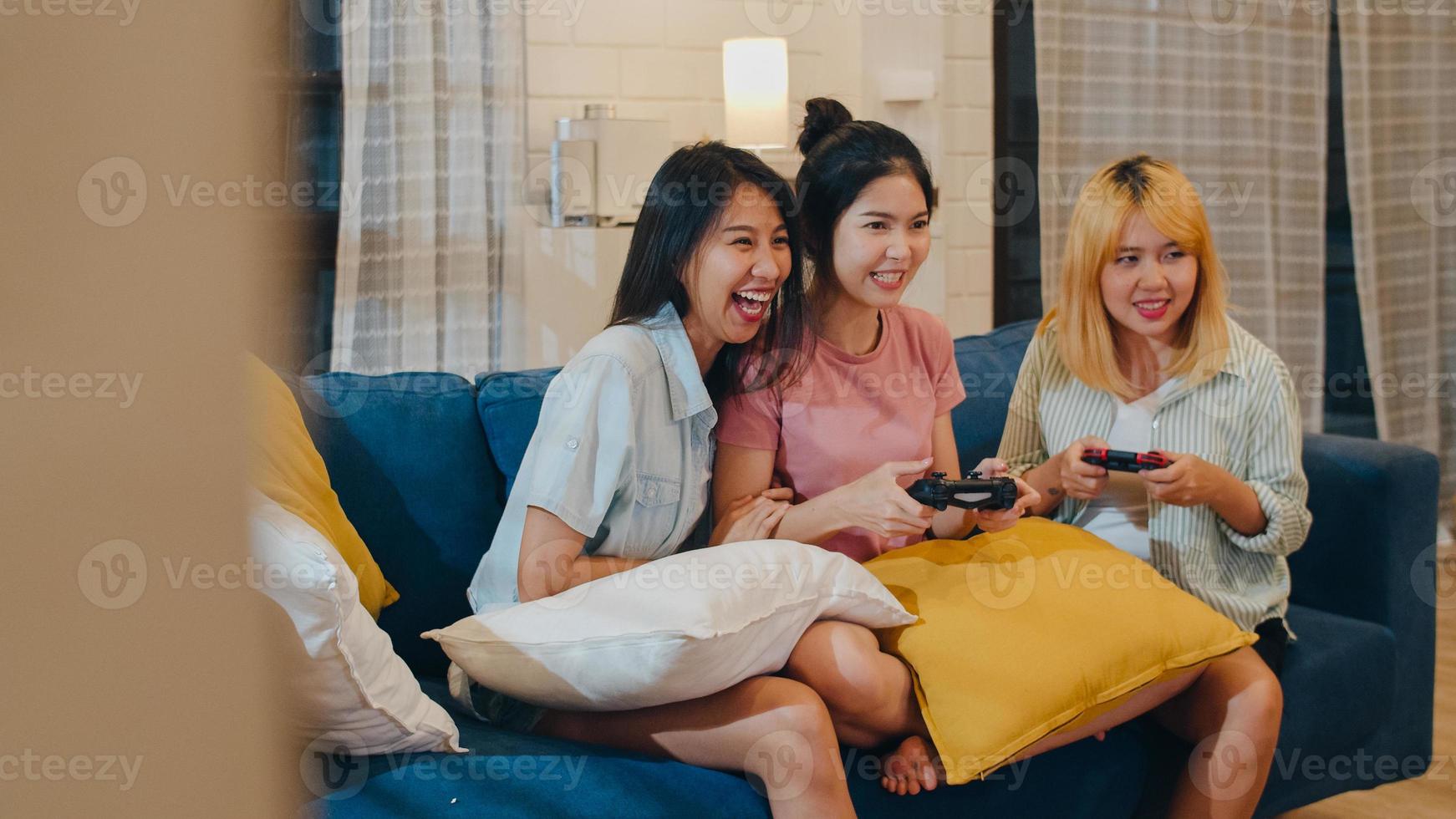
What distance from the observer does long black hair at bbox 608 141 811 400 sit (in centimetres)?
163

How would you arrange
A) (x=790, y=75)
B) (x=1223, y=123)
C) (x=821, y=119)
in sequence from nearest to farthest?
(x=821, y=119) < (x=790, y=75) < (x=1223, y=123)

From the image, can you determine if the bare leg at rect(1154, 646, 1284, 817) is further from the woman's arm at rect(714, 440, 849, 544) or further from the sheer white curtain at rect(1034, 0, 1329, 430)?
the sheer white curtain at rect(1034, 0, 1329, 430)

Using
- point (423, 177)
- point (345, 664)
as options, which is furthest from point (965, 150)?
point (345, 664)

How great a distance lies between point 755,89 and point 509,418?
1558mm

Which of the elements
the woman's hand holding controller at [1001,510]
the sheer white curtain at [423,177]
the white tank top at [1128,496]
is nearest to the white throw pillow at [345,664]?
the woman's hand holding controller at [1001,510]

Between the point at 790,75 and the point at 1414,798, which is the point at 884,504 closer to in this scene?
the point at 1414,798

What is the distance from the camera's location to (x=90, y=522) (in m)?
0.12

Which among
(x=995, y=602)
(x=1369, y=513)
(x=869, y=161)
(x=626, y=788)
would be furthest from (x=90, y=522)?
(x=1369, y=513)

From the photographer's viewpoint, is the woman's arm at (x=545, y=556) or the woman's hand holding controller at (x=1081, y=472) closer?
the woman's arm at (x=545, y=556)

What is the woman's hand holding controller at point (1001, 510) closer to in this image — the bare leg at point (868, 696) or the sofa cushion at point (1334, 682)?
the bare leg at point (868, 696)

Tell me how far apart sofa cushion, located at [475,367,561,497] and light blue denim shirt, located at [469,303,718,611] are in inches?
8.4

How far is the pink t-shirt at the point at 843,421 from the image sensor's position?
1708 mm

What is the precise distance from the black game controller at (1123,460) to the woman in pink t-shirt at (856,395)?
0.47 feet

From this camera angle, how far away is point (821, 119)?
70.9 inches
